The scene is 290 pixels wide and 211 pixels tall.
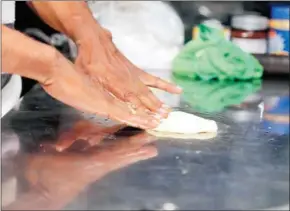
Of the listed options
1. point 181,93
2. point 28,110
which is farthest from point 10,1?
point 181,93

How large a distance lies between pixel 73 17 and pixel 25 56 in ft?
1.31

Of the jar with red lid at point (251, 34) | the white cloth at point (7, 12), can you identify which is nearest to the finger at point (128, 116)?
the white cloth at point (7, 12)

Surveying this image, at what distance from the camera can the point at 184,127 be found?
0.86 meters

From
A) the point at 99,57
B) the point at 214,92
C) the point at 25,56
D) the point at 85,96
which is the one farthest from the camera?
the point at 214,92

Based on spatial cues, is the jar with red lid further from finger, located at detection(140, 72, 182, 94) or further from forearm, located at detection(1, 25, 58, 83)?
forearm, located at detection(1, 25, 58, 83)

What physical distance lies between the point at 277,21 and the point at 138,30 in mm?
358

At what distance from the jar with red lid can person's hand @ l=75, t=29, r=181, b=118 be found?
0.47 meters

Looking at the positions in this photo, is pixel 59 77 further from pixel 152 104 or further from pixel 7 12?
pixel 7 12

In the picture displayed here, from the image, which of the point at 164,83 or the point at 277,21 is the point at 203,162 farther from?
the point at 277,21

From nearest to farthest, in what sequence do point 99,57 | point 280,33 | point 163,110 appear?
point 163,110, point 99,57, point 280,33

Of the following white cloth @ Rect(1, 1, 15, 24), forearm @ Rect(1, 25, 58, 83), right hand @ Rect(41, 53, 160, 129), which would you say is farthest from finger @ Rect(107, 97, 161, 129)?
white cloth @ Rect(1, 1, 15, 24)

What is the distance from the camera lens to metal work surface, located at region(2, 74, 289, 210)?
21.9 inches

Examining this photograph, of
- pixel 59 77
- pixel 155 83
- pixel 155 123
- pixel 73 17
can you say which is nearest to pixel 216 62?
pixel 155 83

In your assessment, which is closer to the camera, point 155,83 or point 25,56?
point 25,56
